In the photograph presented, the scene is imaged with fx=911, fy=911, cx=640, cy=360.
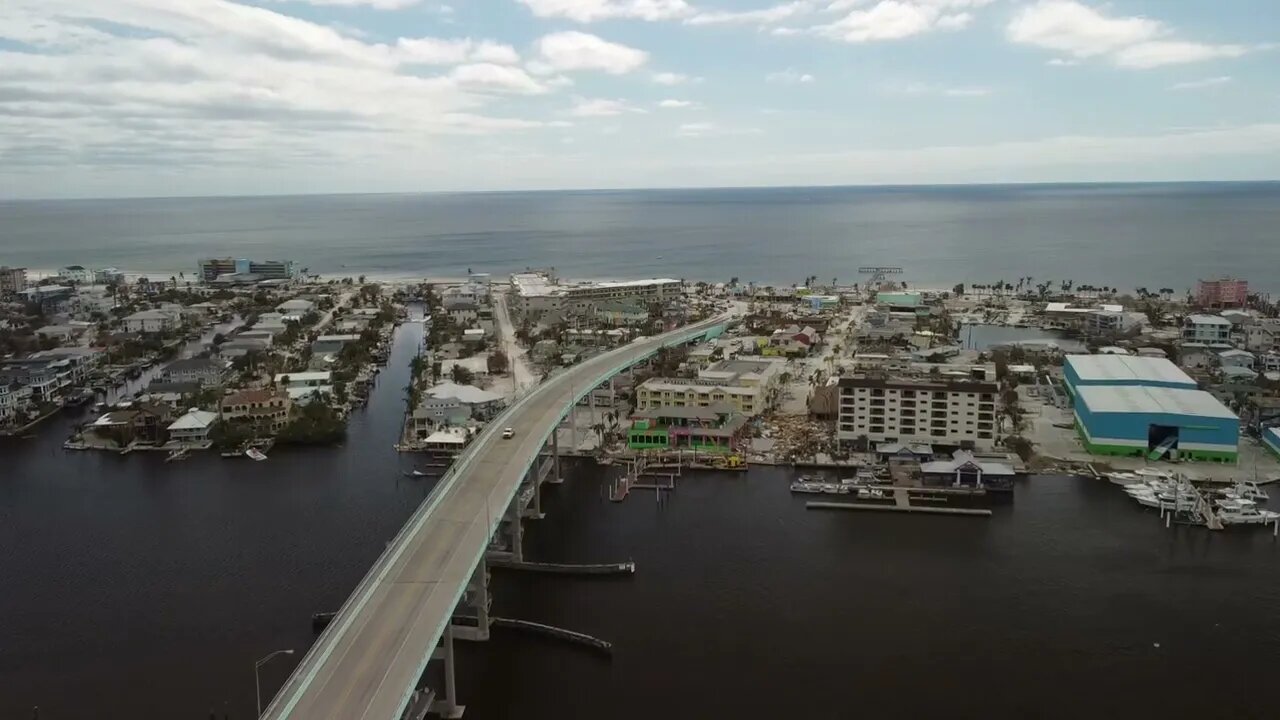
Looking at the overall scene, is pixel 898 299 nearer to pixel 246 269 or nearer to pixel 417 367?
pixel 417 367

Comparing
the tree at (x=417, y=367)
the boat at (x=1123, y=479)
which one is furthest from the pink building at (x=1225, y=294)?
the tree at (x=417, y=367)

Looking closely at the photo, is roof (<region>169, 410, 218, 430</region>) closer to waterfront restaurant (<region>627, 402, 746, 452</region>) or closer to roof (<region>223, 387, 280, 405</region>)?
roof (<region>223, 387, 280, 405</region>)

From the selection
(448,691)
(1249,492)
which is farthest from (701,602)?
(1249,492)

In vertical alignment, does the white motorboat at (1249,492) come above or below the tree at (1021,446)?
below

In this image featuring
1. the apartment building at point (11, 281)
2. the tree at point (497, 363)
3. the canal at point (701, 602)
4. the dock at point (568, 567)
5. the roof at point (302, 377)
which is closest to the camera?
the canal at point (701, 602)

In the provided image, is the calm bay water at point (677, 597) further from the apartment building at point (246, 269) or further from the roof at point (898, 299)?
the apartment building at point (246, 269)

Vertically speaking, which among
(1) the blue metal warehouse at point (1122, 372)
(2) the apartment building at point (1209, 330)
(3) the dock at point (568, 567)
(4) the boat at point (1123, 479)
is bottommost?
(3) the dock at point (568, 567)
